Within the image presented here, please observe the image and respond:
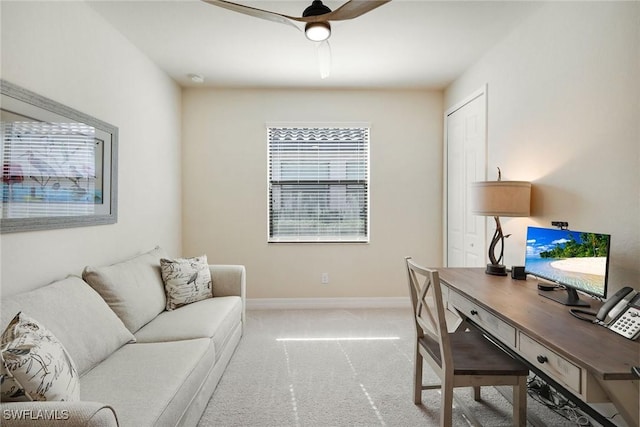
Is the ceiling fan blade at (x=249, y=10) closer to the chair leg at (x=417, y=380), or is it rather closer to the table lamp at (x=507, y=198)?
the table lamp at (x=507, y=198)

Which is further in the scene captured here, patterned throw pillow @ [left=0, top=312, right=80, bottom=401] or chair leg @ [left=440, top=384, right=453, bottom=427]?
chair leg @ [left=440, top=384, right=453, bottom=427]

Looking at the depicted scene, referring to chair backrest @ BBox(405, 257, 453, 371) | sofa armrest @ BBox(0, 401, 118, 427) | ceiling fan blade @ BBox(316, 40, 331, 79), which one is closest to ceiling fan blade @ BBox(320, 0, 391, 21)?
ceiling fan blade @ BBox(316, 40, 331, 79)

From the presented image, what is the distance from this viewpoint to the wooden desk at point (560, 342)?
42.2 inches

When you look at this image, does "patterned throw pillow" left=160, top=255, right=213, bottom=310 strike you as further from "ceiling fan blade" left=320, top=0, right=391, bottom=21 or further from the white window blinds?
"ceiling fan blade" left=320, top=0, right=391, bottom=21

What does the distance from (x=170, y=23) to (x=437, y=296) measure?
104 inches

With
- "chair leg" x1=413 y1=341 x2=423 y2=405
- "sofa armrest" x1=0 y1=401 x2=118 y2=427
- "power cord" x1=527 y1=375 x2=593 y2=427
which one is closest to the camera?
"sofa armrest" x1=0 y1=401 x2=118 y2=427

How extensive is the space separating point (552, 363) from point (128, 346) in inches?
81.1

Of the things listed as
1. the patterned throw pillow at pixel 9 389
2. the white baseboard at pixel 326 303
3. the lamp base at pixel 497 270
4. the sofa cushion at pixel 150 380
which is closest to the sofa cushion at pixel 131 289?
the sofa cushion at pixel 150 380

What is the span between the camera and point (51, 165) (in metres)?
1.93

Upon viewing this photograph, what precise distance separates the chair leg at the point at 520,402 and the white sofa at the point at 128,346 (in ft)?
5.22

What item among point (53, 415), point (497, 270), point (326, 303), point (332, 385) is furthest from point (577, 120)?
point (326, 303)

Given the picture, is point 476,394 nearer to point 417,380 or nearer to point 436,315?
point 417,380

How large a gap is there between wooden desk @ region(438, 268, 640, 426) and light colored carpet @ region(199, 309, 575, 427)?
60 cm

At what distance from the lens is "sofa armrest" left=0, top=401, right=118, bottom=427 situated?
38.3 inches
